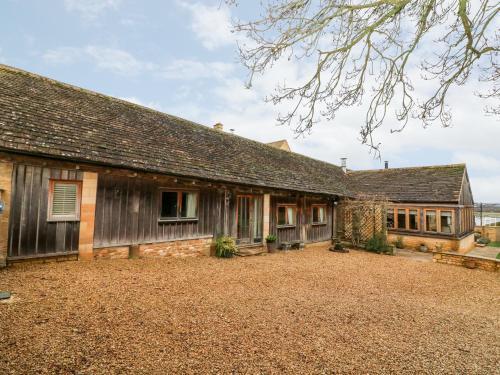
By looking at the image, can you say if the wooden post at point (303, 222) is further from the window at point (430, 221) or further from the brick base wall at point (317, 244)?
the window at point (430, 221)

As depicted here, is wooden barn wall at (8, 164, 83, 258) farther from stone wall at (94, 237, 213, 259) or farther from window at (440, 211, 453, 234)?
window at (440, 211, 453, 234)

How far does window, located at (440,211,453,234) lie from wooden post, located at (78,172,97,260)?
1923 cm

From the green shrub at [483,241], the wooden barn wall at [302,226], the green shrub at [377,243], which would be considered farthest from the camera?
the green shrub at [483,241]

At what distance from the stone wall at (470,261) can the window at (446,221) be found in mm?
5822

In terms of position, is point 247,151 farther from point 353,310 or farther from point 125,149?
point 353,310

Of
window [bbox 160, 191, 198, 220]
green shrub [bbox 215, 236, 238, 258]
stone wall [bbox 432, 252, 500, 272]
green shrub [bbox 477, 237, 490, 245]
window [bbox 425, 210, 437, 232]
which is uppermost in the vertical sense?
window [bbox 160, 191, 198, 220]

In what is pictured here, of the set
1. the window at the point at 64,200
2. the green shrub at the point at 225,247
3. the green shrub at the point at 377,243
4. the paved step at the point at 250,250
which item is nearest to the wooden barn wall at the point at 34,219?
the window at the point at 64,200

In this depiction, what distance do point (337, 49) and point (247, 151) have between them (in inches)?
447

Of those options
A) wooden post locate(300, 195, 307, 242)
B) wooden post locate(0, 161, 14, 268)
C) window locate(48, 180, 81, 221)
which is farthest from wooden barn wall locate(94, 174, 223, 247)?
wooden post locate(300, 195, 307, 242)

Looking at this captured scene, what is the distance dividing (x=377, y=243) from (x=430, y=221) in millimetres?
5305

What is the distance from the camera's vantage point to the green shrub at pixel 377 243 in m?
15.0

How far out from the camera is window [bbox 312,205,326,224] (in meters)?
16.9

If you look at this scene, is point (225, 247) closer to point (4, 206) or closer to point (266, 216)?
point (266, 216)

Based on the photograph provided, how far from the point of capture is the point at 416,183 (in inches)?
768
